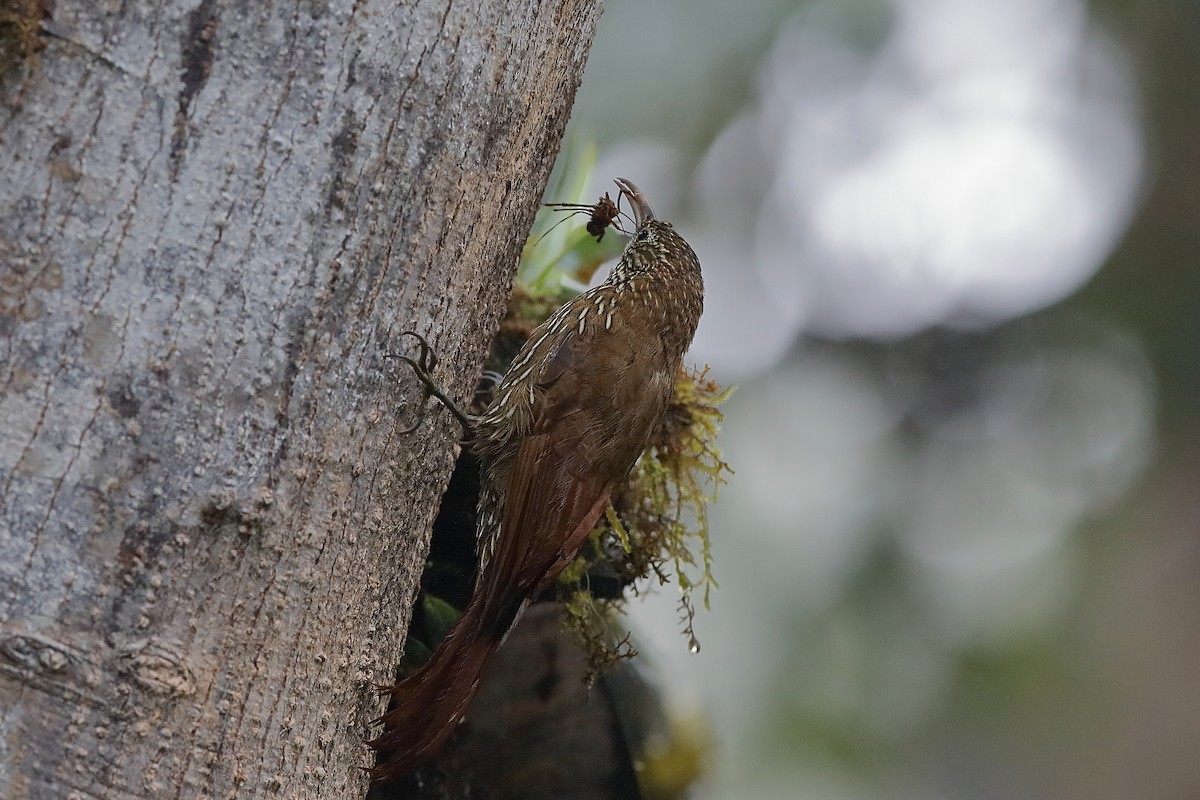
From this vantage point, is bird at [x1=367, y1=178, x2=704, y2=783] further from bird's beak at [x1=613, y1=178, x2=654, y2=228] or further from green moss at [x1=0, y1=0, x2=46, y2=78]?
green moss at [x1=0, y1=0, x2=46, y2=78]

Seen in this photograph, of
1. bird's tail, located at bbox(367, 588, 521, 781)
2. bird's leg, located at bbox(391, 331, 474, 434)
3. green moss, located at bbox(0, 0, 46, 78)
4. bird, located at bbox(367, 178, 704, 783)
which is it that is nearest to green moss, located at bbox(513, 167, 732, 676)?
bird, located at bbox(367, 178, 704, 783)

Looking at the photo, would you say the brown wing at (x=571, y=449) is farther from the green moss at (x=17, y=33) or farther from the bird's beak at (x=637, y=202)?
the green moss at (x=17, y=33)

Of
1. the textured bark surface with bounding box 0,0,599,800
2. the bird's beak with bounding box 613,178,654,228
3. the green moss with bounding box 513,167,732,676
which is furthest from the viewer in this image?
the bird's beak with bounding box 613,178,654,228

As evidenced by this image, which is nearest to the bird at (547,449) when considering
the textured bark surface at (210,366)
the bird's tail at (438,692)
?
the bird's tail at (438,692)

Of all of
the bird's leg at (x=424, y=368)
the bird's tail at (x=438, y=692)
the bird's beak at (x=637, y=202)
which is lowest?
the bird's tail at (x=438, y=692)

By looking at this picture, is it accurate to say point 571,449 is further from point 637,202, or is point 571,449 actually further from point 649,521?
point 637,202

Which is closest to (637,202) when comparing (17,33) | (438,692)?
(438,692)
